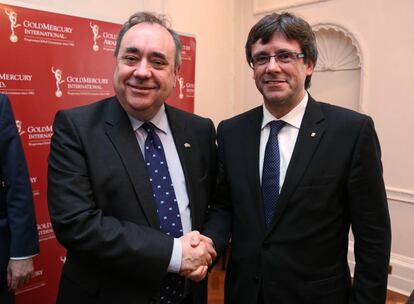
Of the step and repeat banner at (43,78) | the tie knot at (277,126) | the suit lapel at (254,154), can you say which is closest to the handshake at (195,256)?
the suit lapel at (254,154)

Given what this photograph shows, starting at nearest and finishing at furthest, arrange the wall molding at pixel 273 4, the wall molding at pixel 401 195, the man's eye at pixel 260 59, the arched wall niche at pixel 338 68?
the man's eye at pixel 260 59
the wall molding at pixel 401 195
the arched wall niche at pixel 338 68
the wall molding at pixel 273 4

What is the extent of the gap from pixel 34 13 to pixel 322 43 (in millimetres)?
2867

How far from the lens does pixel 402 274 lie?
130 inches

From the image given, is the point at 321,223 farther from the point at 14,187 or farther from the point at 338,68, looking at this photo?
the point at 338,68

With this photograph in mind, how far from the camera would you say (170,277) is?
1328 mm

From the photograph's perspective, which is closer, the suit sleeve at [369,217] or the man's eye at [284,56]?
the suit sleeve at [369,217]

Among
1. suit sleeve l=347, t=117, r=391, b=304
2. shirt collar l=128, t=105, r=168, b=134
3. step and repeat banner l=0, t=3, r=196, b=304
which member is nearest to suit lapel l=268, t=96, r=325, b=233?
suit sleeve l=347, t=117, r=391, b=304

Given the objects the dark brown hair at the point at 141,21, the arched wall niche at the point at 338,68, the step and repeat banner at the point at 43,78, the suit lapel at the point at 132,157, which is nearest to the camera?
the suit lapel at the point at 132,157

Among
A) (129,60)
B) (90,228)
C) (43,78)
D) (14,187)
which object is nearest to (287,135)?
(129,60)

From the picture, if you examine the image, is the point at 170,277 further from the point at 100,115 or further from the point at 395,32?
the point at 395,32

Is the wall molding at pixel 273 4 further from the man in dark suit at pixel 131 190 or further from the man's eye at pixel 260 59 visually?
the man in dark suit at pixel 131 190

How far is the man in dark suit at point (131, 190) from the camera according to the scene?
115 cm

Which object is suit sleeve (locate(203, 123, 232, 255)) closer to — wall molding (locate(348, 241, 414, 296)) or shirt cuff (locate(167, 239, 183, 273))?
shirt cuff (locate(167, 239, 183, 273))

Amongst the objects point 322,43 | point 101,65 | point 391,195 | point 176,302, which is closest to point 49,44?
point 101,65
